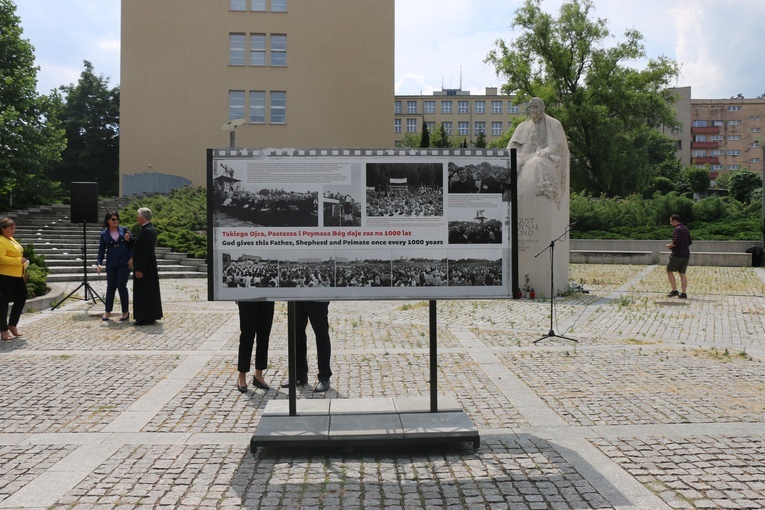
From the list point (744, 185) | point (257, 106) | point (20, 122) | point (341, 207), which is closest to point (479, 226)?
point (341, 207)

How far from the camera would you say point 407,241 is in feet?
17.0

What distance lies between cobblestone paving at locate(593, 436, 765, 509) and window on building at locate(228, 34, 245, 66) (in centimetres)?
4162

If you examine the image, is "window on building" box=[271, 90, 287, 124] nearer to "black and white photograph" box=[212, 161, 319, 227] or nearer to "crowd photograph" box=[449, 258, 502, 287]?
"black and white photograph" box=[212, 161, 319, 227]

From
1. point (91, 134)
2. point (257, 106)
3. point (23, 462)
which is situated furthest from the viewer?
point (91, 134)

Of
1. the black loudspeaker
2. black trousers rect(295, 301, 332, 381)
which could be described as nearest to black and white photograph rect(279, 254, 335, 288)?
black trousers rect(295, 301, 332, 381)

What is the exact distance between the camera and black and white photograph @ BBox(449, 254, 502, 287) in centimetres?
523

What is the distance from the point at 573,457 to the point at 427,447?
101cm

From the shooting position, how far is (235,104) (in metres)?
43.4

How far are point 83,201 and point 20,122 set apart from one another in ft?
64.8

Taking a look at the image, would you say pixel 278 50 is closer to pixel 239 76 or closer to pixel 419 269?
pixel 239 76

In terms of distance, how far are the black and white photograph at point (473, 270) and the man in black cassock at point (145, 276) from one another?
7131mm

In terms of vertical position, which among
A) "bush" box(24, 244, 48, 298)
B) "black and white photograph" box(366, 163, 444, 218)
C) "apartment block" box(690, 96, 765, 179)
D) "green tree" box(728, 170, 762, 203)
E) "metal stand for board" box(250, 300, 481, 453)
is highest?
"apartment block" box(690, 96, 765, 179)

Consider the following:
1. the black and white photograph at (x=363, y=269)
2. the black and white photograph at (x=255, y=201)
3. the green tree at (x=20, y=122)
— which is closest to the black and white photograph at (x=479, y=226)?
the black and white photograph at (x=363, y=269)

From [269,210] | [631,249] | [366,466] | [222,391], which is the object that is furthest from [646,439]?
[631,249]
